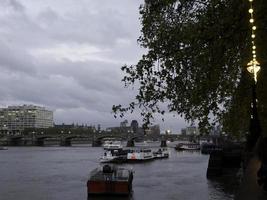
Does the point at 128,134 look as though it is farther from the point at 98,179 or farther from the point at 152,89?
the point at 152,89

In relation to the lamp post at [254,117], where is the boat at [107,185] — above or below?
below

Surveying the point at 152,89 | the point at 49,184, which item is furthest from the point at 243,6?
the point at 49,184

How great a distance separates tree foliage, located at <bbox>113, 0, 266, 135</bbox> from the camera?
502 inches

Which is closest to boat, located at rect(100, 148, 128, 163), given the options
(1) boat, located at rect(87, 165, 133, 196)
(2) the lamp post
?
(1) boat, located at rect(87, 165, 133, 196)

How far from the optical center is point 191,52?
13977mm

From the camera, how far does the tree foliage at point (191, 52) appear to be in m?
12.8

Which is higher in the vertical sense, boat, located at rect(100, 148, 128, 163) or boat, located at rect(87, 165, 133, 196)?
boat, located at rect(100, 148, 128, 163)

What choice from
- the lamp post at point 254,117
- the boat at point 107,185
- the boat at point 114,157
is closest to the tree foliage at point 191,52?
the lamp post at point 254,117

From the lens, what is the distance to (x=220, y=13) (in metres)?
12.7

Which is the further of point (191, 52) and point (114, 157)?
point (114, 157)

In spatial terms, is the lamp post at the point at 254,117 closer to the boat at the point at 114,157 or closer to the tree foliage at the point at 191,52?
the tree foliage at the point at 191,52

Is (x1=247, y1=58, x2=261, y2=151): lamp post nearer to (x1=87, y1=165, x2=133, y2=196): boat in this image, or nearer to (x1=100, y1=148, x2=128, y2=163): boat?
(x1=87, y1=165, x2=133, y2=196): boat

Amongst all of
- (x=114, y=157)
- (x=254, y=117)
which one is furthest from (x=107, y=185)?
(x=114, y=157)

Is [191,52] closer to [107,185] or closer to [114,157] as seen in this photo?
[107,185]
